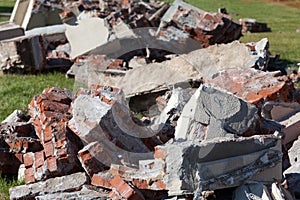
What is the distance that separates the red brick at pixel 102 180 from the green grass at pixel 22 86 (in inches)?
116

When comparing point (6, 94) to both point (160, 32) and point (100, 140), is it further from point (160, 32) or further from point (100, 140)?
point (100, 140)

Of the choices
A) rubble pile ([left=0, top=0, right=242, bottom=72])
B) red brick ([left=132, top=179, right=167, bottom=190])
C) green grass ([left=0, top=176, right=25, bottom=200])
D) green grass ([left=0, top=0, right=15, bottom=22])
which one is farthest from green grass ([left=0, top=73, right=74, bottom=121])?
green grass ([left=0, top=0, right=15, bottom=22])

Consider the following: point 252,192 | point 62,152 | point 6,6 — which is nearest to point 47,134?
point 62,152

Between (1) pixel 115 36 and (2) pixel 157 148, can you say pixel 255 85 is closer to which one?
(2) pixel 157 148

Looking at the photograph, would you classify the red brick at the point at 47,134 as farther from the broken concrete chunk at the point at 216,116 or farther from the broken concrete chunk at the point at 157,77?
the broken concrete chunk at the point at 157,77

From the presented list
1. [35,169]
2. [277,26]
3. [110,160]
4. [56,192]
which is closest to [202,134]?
[110,160]

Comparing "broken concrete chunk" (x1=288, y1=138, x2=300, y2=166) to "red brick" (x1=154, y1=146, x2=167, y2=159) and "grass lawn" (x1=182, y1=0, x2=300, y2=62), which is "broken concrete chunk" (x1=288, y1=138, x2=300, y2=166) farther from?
"grass lawn" (x1=182, y1=0, x2=300, y2=62)

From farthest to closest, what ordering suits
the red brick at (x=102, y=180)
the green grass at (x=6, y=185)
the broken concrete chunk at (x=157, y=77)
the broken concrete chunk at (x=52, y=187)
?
the broken concrete chunk at (x=157, y=77) < the green grass at (x=6, y=185) < the broken concrete chunk at (x=52, y=187) < the red brick at (x=102, y=180)

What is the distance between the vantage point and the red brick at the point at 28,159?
4.30m

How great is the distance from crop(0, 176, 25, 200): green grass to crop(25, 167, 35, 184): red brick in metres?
0.15

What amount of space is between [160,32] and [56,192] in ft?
17.9

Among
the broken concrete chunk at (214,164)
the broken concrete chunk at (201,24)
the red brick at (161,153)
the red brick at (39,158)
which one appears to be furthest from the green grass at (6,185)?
the broken concrete chunk at (201,24)

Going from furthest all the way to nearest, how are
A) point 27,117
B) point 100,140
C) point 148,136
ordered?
1. point 27,117
2. point 148,136
3. point 100,140

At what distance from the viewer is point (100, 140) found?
391cm
